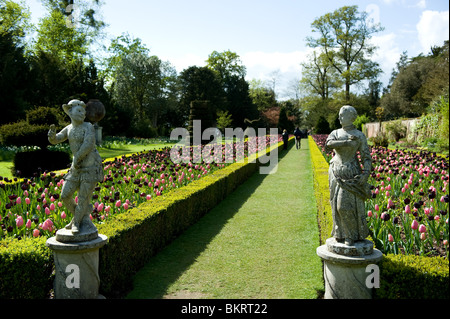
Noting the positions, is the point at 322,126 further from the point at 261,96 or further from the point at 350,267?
the point at 350,267

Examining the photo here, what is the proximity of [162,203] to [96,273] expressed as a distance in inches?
90.3

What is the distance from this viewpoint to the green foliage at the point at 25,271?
343cm

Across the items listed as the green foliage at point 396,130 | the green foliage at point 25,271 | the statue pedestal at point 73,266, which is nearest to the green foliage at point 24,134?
the green foliage at point 25,271

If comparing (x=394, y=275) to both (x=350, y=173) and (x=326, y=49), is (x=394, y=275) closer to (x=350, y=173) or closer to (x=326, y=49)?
(x=350, y=173)

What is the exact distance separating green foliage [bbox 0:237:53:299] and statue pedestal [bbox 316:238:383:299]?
2611 millimetres

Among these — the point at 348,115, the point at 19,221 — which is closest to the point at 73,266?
the point at 19,221

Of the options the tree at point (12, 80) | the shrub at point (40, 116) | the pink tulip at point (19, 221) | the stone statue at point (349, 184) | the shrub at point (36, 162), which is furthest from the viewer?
the tree at point (12, 80)

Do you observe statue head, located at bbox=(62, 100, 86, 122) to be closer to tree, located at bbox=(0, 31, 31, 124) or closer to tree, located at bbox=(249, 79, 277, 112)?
tree, located at bbox=(0, 31, 31, 124)

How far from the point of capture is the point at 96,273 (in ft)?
12.0

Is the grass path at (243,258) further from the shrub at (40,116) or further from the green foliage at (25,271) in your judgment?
the shrub at (40,116)

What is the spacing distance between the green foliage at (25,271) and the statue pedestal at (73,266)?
5.1 inches

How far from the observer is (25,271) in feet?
11.4
